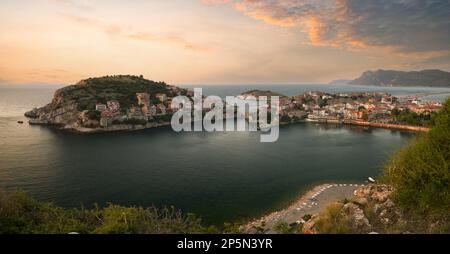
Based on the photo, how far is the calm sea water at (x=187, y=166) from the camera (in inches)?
530

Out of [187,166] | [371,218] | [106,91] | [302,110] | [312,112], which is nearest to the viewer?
[371,218]

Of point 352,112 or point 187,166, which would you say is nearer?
point 187,166

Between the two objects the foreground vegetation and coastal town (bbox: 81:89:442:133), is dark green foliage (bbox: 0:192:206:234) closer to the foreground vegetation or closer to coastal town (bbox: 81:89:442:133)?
the foreground vegetation

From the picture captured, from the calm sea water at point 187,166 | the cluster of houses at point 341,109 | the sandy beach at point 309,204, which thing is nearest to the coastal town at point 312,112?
the cluster of houses at point 341,109

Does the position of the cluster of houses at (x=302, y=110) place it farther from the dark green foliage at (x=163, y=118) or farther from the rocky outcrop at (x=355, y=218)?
the rocky outcrop at (x=355, y=218)

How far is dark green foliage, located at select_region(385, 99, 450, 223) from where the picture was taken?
5461mm

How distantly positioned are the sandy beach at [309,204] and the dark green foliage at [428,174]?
14.9 feet

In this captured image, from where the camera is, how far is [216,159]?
66.3 ft

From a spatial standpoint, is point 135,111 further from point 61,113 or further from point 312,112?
point 312,112

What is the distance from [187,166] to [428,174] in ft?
46.0

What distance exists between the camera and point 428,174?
587cm

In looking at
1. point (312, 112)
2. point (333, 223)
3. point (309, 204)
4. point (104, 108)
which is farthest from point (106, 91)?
point (333, 223)
